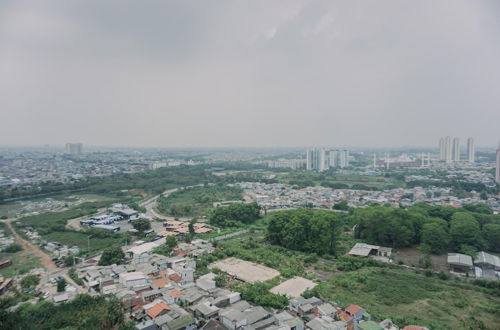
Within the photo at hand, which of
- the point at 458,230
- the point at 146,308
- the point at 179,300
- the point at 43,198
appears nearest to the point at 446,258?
the point at 458,230

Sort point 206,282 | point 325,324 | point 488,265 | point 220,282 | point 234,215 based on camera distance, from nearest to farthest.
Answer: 1. point 325,324
2. point 206,282
3. point 220,282
4. point 488,265
5. point 234,215

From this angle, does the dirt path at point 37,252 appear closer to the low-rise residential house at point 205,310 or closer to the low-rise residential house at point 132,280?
the low-rise residential house at point 132,280

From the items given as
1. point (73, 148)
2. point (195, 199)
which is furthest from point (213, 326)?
point (73, 148)

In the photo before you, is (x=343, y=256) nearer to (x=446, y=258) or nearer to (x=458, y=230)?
(x=446, y=258)

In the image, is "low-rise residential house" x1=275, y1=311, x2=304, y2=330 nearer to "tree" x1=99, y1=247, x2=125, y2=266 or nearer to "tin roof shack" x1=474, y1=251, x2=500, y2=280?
"tree" x1=99, y1=247, x2=125, y2=266

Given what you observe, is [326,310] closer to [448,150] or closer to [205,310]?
[205,310]

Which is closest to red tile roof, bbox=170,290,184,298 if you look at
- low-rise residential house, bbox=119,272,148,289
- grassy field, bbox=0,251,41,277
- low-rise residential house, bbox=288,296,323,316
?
low-rise residential house, bbox=119,272,148,289

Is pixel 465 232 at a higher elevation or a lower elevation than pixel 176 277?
higher

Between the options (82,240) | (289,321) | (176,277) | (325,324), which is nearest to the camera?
(325,324)
